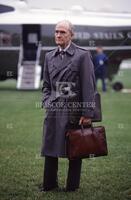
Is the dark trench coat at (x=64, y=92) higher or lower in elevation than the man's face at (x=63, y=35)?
lower

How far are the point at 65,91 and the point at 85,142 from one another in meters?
0.64

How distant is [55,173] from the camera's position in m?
7.13

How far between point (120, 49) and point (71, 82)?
16.1m

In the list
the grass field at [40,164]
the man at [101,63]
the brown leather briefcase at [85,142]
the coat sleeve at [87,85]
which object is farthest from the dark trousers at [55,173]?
the man at [101,63]

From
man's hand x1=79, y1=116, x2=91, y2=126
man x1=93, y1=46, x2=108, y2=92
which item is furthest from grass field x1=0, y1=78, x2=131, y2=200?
man x1=93, y1=46, x2=108, y2=92

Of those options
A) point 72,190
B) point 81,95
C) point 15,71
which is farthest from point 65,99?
point 15,71

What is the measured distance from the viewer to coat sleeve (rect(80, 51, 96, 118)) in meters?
6.70

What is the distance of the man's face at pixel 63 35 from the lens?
6.63 metres

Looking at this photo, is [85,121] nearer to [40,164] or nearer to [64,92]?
[64,92]

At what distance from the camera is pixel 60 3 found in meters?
17.5

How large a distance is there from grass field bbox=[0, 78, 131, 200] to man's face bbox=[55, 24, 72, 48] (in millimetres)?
1774

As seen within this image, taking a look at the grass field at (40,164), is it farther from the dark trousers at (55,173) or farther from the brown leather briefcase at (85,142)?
the brown leather briefcase at (85,142)

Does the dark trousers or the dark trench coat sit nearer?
the dark trench coat

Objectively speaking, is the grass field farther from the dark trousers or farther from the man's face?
the man's face
